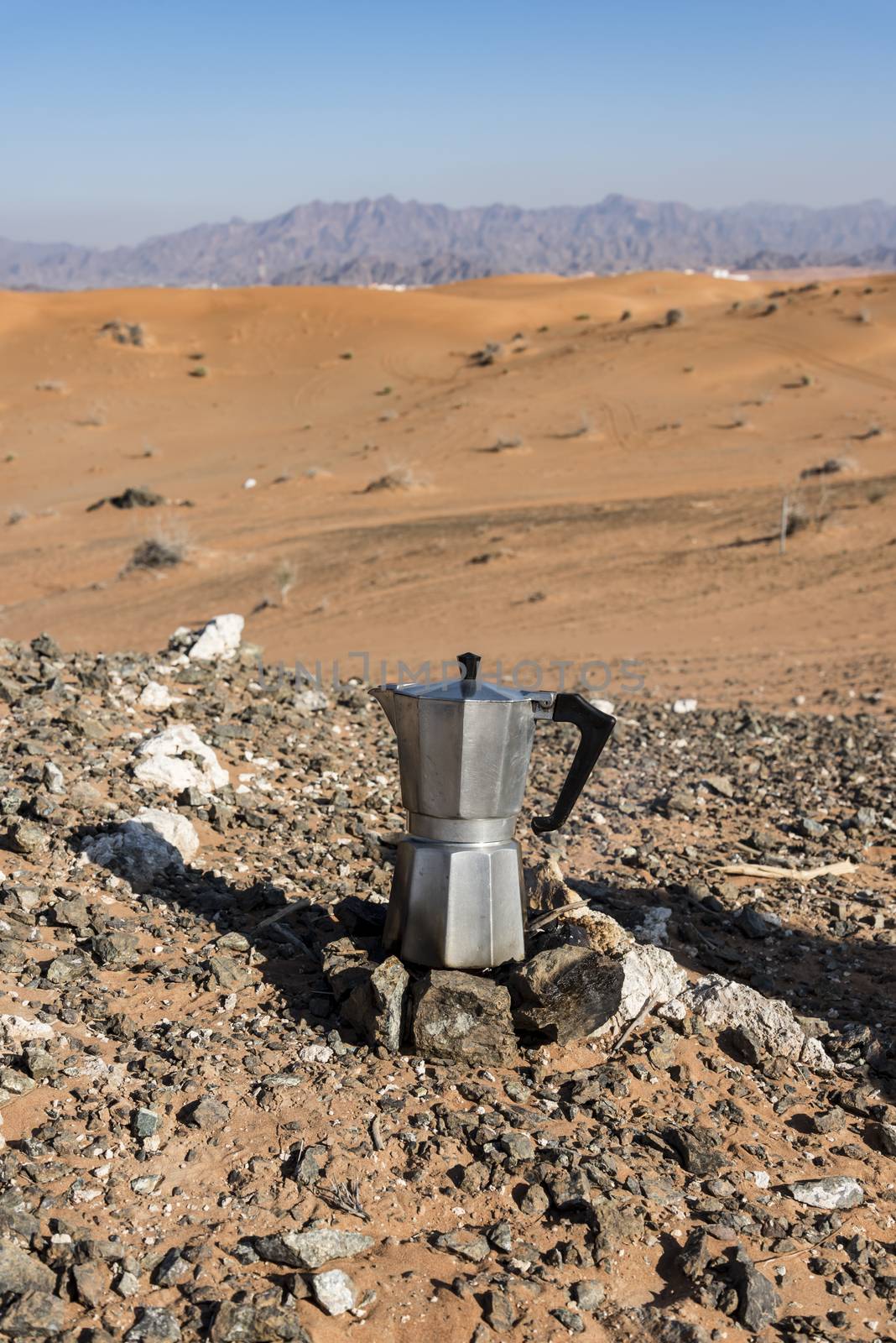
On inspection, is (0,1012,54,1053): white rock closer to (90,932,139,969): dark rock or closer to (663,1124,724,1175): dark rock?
(90,932,139,969): dark rock

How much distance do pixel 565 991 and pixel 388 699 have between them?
0.86m

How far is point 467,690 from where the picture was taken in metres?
2.77

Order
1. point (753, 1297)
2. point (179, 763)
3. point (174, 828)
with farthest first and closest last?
point (179, 763), point (174, 828), point (753, 1297)

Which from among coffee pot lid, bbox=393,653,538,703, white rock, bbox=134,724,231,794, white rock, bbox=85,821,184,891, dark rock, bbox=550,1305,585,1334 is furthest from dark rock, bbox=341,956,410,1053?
white rock, bbox=134,724,231,794

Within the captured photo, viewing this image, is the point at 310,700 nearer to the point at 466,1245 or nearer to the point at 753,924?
the point at 753,924

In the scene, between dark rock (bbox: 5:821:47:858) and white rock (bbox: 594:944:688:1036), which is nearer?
white rock (bbox: 594:944:688:1036)

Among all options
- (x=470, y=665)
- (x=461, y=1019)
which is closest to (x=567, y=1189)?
(x=461, y=1019)

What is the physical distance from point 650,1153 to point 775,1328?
19.7 inches

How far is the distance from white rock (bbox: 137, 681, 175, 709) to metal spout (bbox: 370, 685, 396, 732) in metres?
2.55

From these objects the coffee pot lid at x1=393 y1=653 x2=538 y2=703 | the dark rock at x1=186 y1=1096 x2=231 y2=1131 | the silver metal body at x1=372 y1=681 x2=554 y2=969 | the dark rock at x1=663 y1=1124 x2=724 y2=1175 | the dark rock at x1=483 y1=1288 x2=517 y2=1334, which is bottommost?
the dark rock at x1=663 y1=1124 x2=724 y2=1175

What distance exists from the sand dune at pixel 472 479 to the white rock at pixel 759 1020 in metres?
5.13

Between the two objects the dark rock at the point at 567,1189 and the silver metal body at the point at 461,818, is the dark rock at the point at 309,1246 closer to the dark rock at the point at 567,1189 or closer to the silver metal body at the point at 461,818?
the dark rock at the point at 567,1189

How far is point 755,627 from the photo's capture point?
33.5ft

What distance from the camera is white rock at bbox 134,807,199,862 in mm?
3852
